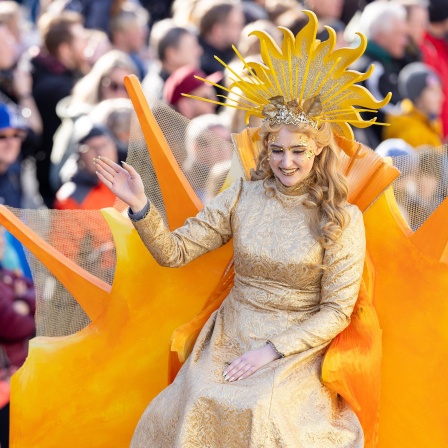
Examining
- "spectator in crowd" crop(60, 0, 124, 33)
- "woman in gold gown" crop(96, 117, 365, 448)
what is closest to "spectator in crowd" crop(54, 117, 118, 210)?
"woman in gold gown" crop(96, 117, 365, 448)

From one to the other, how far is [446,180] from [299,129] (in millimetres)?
799

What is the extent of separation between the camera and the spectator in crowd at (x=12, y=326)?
19.2 feet

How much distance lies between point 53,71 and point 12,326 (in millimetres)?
2829

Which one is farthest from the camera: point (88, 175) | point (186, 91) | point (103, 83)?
point (103, 83)

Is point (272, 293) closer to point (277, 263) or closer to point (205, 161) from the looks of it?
point (277, 263)

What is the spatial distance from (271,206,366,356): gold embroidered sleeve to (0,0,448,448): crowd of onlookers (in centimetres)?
163

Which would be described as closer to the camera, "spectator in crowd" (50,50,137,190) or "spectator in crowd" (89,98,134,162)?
"spectator in crowd" (89,98,134,162)

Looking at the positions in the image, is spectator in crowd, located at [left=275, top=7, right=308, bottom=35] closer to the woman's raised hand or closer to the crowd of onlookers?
the crowd of onlookers

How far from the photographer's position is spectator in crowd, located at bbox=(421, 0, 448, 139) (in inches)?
368

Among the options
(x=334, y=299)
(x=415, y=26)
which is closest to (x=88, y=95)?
Answer: (x=415, y=26)

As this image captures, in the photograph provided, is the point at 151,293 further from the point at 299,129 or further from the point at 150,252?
the point at 299,129

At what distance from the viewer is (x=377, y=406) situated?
16.6 feet

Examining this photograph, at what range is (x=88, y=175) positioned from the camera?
698 centimetres

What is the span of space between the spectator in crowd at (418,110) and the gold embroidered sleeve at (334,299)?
3161 mm
